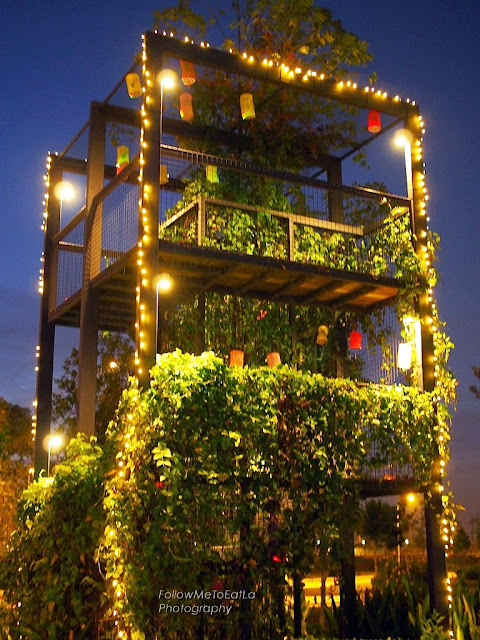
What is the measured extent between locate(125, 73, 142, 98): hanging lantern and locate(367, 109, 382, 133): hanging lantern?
3.25 meters

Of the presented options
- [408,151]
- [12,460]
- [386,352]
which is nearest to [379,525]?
[12,460]

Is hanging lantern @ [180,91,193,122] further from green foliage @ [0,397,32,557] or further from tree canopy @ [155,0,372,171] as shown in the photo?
green foliage @ [0,397,32,557]

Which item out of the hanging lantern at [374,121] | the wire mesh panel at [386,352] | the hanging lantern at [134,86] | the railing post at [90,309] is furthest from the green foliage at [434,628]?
the hanging lantern at [134,86]

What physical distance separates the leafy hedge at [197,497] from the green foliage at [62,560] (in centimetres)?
2

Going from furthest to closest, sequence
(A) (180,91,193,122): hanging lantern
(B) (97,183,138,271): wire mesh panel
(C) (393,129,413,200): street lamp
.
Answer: (C) (393,129,413,200): street lamp < (A) (180,91,193,122): hanging lantern < (B) (97,183,138,271): wire mesh panel

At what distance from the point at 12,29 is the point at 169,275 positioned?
34.9 feet

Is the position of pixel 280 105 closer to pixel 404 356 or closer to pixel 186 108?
pixel 186 108

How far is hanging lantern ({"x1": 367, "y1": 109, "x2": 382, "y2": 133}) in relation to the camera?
1120 centimetres

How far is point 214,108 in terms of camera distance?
40.6 ft

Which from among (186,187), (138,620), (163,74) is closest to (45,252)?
(186,187)

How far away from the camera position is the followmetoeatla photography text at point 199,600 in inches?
309

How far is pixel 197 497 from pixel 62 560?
6.83ft

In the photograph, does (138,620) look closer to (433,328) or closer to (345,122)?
(433,328)

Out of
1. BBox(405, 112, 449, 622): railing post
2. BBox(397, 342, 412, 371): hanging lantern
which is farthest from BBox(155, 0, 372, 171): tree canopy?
BBox(397, 342, 412, 371): hanging lantern
